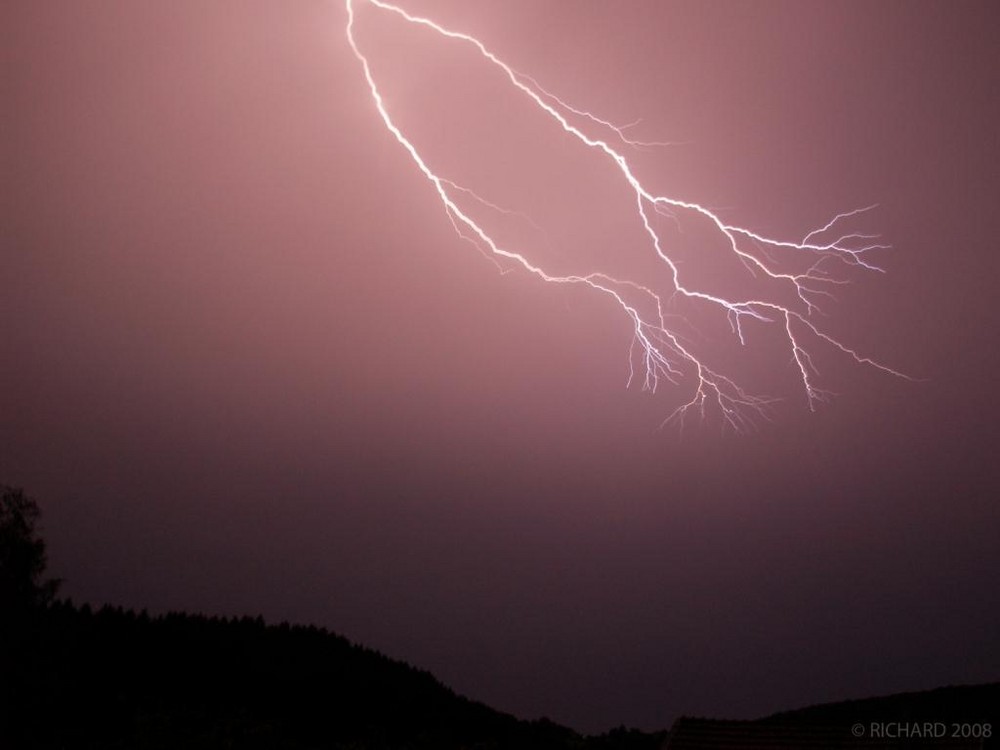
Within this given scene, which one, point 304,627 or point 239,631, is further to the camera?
point 304,627

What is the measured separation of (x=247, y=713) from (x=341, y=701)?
1.27 m

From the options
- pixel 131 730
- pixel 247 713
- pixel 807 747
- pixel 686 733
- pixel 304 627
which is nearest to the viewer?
pixel 807 747

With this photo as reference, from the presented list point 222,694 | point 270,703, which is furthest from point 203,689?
point 270,703

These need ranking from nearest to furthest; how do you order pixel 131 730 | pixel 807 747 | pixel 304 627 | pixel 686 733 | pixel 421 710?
pixel 807 747 < pixel 686 733 < pixel 131 730 < pixel 421 710 < pixel 304 627

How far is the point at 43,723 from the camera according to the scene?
7.78m

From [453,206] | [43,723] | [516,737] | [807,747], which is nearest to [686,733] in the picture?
[807,747]

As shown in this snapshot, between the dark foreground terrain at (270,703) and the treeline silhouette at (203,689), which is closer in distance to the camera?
the dark foreground terrain at (270,703)

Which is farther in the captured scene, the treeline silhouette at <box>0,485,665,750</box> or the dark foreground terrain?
the treeline silhouette at <box>0,485,665,750</box>

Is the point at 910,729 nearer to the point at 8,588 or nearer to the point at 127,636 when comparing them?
the point at 127,636

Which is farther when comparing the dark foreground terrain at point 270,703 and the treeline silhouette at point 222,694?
the treeline silhouette at point 222,694

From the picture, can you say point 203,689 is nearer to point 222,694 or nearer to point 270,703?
point 222,694

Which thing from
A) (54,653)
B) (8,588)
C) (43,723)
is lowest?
(43,723)

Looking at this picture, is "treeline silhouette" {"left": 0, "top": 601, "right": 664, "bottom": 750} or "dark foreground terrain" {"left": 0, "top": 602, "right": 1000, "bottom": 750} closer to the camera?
"dark foreground terrain" {"left": 0, "top": 602, "right": 1000, "bottom": 750}

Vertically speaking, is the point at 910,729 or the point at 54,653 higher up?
the point at 910,729
